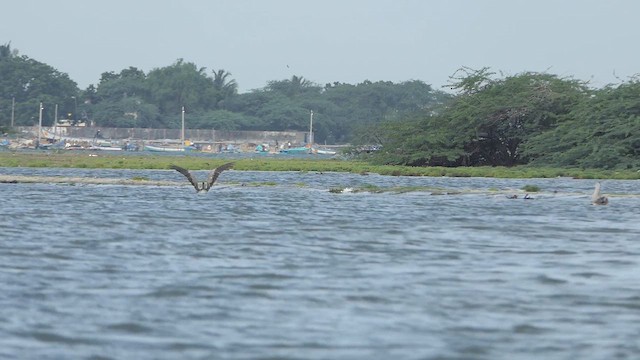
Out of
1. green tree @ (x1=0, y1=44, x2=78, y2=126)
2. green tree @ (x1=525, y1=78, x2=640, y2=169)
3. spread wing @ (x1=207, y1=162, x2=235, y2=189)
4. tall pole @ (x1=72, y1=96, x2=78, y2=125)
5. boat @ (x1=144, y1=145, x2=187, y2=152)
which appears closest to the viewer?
spread wing @ (x1=207, y1=162, x2=235, y2=189)

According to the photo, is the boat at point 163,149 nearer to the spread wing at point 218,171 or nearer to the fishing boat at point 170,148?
the fishing boat at point 170,148

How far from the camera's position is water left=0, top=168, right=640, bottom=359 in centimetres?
1319

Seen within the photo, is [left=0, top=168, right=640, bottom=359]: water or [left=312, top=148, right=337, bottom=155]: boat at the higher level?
[left=0, top=168, right=640, bottom=359]: water

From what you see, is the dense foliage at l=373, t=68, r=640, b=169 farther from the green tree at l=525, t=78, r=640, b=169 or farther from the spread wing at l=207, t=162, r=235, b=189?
the spread wing at l=207, t=162, r=235, b=189

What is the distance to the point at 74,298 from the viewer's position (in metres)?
16.0

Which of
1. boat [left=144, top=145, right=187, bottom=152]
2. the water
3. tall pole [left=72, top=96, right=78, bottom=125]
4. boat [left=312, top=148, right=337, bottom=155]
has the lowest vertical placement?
boat [left=144, top=145, right=187, bottom=152]

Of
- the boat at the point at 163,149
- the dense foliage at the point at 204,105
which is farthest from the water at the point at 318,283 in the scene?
the dense foliage at the point at 204,105

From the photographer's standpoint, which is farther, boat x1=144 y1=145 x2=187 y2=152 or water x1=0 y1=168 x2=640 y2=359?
boat x1=144 y1=145 x2=187 y2=152

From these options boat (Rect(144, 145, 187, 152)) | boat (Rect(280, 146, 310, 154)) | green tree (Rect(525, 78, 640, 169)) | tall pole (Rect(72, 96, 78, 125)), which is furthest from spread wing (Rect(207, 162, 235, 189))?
tall pole (Rect(72, 96, 78, 125))

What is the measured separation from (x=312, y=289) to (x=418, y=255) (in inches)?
191

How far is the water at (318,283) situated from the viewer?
1319cm

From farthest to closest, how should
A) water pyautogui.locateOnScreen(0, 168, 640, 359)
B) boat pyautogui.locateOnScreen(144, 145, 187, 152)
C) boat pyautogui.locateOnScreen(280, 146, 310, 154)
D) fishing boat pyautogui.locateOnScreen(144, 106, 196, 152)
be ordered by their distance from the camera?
boat pyautogui.locateOnScreen(280, 146, 310, 154) < fishing boat pyautogui.locateOnScreen(144, 106, 196, 152) < boat pyautogui.locateOnScreen(144, 145, 187, 152) < water pyautogui.locateOnScreen(0, 168, 640, 359)

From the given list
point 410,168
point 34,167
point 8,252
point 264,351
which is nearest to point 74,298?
point 264,351

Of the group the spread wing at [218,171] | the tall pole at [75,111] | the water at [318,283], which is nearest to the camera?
the water at [318,283]
